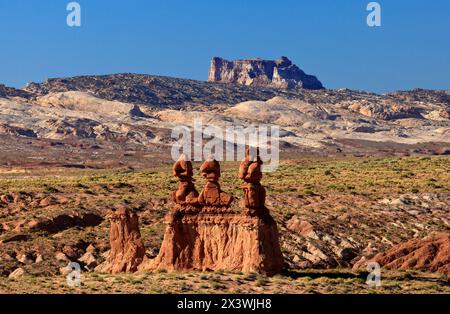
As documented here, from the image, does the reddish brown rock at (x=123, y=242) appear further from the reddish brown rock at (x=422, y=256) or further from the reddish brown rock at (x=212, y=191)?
the reddish brown rock at (x=422, y=256)

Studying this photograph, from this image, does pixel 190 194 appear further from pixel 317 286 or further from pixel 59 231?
pixel 59 231

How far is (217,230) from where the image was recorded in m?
41.4

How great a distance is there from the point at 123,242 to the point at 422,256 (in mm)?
12666

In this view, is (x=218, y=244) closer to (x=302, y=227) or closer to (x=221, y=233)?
(x=221, y=233)

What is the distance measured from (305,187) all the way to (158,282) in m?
38.5

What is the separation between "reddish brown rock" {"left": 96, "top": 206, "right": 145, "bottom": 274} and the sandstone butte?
561 mm

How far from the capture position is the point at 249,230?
131 feet
